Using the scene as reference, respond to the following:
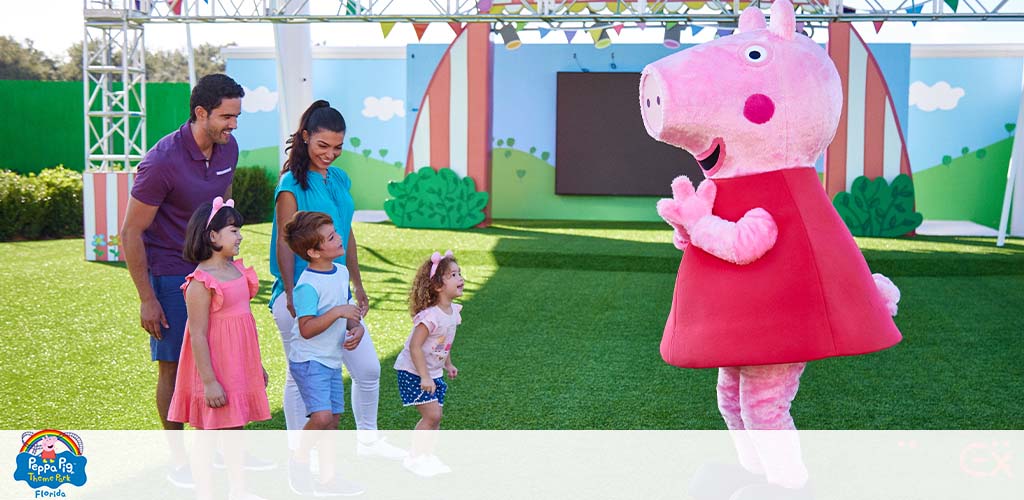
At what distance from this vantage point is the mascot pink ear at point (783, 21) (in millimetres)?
2604

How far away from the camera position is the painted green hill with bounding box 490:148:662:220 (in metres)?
14.3

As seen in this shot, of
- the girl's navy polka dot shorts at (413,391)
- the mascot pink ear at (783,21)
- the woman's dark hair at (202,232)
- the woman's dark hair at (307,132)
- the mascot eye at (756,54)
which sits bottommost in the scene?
the girl's navy polka dot shorts at (413,391)

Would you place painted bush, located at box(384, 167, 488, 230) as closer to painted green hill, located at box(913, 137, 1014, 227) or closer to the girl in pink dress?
painted green hill, located at box(913, 137, 1014, 227)

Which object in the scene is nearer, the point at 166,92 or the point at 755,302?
the point at 755,302

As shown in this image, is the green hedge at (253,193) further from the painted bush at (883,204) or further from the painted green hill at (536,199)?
the painted bush at (883,204)

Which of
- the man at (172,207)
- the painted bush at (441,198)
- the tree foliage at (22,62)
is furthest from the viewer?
the tree foliage at (22,62)

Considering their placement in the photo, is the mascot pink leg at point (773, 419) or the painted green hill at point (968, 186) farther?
the painted green hill at point (968, 186)

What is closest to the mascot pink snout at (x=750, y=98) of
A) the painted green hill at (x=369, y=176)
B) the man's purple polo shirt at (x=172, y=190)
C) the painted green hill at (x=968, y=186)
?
the man's purple polo shirt at (x=172, y=190)

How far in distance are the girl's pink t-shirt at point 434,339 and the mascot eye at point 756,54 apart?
3.81ft
